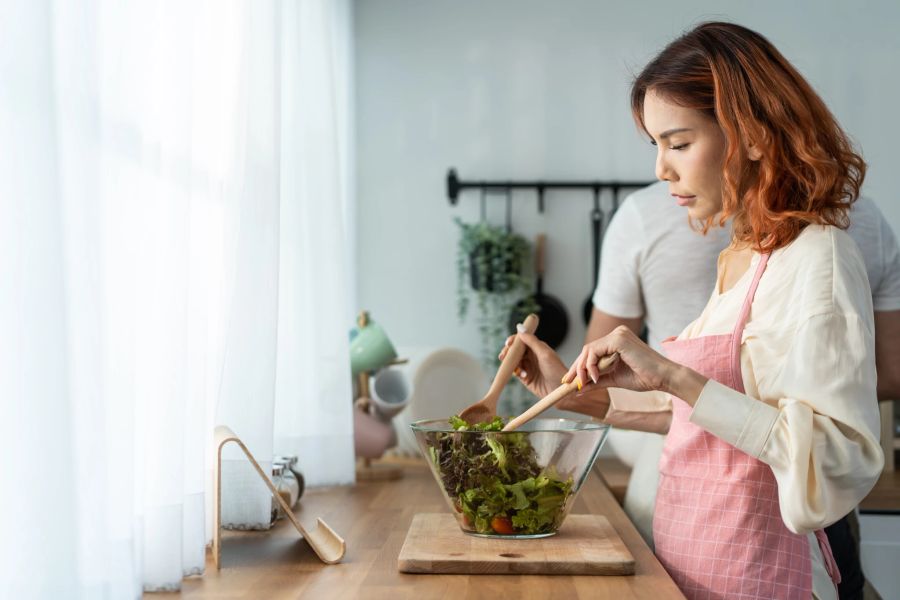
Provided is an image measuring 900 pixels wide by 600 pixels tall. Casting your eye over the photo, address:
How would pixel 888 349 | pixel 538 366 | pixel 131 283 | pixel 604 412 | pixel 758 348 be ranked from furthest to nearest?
pixel 888 349 < pixel 604 412 < pixel 538 366 < pixel 758 348 < pixel 131 283

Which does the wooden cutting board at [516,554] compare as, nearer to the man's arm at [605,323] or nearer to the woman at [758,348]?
the woman at [758,348]

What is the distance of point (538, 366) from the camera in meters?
1.34

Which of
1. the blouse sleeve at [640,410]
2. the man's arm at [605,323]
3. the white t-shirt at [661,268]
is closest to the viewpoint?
the blouse sleeve at [640,410]

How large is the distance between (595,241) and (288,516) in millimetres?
1722

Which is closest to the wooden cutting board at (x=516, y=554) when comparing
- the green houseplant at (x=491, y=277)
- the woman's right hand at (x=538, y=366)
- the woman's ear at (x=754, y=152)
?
the woman's right hand at (x=538, y=366)

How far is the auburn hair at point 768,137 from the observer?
1057mm

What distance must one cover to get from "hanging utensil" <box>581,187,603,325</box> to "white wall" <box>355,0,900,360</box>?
25mm

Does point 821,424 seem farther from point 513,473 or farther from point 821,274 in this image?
point 513,473

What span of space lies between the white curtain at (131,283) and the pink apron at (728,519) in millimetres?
561

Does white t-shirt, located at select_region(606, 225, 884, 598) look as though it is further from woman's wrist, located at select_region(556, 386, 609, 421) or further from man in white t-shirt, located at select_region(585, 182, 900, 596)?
man in white t-shirt, located at select_region(585, 182, 900, 596)

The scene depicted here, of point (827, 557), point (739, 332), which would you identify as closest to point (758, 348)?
point (739, 332)

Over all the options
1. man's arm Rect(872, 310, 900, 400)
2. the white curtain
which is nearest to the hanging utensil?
man's arm Rect(872, 310, 900, 400)

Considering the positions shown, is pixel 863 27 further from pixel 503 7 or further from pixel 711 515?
pixel 711 515

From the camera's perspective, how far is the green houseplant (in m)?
2.62
